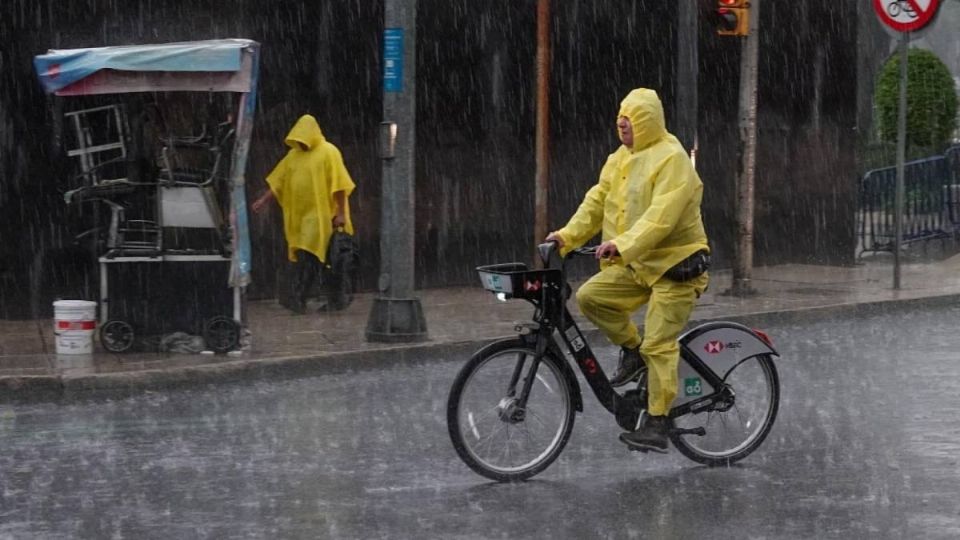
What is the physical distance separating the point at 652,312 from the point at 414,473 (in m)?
1.34

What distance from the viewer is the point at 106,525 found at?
6.78 metres

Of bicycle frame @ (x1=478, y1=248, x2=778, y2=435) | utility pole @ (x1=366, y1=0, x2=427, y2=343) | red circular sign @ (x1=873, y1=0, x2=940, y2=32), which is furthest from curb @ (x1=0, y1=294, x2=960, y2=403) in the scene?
red circular sign @ (x1=873, y1=0, x2=940, y2=32)

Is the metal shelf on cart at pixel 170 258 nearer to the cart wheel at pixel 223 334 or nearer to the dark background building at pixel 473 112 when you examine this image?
the cart wheel at pixel 223 334

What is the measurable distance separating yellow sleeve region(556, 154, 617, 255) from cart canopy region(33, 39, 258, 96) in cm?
420

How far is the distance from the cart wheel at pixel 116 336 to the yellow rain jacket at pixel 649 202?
4.67 metres

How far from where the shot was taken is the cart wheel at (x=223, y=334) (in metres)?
11.6

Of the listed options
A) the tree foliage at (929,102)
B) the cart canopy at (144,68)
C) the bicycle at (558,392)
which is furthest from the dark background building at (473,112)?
the bicycle at (558,392)

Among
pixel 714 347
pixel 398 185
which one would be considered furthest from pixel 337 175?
pixel 714 347

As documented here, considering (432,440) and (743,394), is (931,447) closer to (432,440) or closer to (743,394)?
(743,394)

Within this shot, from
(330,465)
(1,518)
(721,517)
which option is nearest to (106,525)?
(1,518)

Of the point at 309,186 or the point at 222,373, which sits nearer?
the point at 222,373

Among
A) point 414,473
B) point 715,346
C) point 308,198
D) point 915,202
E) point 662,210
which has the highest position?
point 662,210

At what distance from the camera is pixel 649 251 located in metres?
7.63

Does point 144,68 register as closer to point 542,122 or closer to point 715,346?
point 542,122
